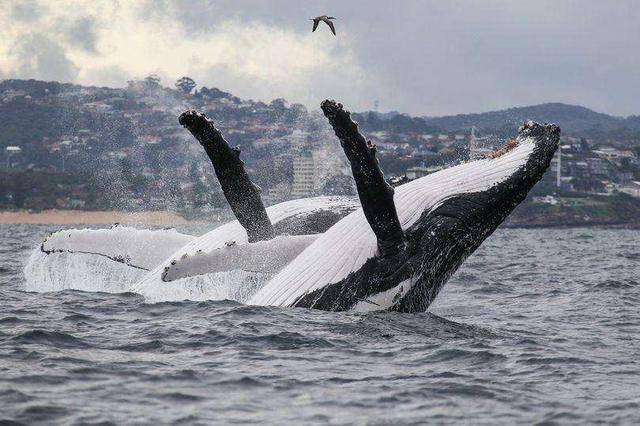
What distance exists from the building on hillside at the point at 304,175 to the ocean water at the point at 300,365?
7480cm

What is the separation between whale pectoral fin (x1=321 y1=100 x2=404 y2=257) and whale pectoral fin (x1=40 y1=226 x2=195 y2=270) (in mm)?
3498

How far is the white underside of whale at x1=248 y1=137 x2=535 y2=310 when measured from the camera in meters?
10.0

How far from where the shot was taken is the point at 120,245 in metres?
12.2

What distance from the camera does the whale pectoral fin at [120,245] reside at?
1211cm

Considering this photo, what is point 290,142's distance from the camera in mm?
126750

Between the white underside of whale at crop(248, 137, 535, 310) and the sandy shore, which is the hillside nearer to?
the sandy shore

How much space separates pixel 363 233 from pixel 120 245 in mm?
3382

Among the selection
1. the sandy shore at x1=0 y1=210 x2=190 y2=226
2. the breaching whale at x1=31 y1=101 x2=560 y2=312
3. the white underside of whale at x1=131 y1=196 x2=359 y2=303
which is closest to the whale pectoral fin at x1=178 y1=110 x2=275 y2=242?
the breaching whale at x1=31 y1=101 x2=560 y2=312

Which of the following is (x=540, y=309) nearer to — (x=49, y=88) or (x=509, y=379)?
(x=509, y=379)

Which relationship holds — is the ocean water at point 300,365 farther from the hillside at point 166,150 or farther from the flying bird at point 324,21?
the hillside at point 166,150

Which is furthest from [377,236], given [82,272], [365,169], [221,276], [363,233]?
[82,272]

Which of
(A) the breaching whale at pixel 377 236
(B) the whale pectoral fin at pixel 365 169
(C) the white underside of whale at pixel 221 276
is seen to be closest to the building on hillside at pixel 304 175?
(C) the white underside of whale at pixel 221 276

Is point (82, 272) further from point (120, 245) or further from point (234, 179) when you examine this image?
point (234, 179)

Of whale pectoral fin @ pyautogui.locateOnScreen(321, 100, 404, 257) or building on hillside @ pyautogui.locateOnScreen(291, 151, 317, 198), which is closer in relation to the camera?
whale pectoral fin @ pyautogui.locateOnScreen(321, 100, 404, 257)
